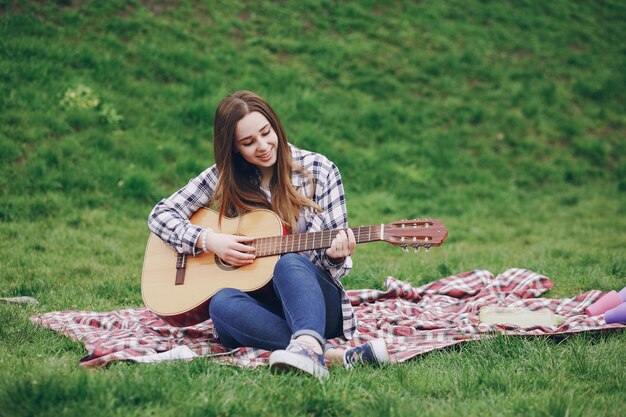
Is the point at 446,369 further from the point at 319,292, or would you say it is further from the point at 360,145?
the point at 360,145

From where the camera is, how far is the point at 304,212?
12.5 feet

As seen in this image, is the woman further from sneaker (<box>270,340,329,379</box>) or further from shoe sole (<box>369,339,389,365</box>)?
sneaker (<box>270,340,329,379</box>)

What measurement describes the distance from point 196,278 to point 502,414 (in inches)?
77.2

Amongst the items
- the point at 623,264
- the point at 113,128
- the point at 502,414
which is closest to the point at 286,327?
the point at 502,414

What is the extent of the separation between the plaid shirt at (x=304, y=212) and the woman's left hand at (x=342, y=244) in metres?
0.14

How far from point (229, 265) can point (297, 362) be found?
1.01 metres

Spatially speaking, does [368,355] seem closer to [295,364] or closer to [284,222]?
[295,364]

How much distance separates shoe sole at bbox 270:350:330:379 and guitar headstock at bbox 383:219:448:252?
0.84 m

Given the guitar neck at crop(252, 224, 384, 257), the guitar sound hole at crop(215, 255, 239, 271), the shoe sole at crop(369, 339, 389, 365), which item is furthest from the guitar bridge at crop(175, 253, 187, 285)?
the shoe sole at crop(369, 339, 389, 365)

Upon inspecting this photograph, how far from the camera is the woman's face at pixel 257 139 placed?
12.2ft

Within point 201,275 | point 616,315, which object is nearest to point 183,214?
point 201,275

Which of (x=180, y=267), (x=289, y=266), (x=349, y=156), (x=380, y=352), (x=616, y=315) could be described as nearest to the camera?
(x=380, y=352)

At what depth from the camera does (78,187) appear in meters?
7.32

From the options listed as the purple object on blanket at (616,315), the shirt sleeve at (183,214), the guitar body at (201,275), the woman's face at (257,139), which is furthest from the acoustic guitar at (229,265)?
the purple object on blanket at (616,315)
